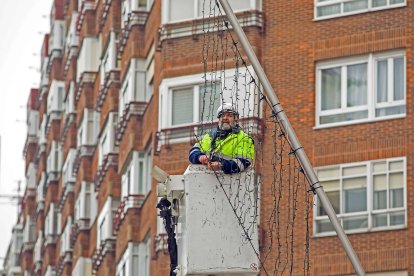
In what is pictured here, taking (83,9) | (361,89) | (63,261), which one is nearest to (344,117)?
(361,89)

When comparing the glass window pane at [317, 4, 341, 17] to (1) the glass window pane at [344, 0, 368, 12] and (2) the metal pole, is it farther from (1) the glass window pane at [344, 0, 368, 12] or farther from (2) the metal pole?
(2) the metal pole

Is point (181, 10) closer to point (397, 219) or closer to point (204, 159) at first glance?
point (397, 219)

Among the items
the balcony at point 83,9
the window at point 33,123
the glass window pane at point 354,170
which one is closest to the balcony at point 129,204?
the glass window pane at point 354,170

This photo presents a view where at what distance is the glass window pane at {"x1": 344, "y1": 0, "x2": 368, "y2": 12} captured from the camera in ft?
172

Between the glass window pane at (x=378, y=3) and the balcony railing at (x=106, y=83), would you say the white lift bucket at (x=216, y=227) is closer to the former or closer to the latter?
the glass window pane at (x=378, y=3)

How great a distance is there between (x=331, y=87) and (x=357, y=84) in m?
0.68

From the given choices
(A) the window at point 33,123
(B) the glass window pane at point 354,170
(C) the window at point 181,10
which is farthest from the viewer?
(A) the window at point 33,123

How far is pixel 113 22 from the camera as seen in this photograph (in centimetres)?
6644

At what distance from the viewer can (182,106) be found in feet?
179

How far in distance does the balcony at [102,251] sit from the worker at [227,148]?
33.1 metres

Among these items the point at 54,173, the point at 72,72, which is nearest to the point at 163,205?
the point at 72,72

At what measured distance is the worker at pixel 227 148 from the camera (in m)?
30.6

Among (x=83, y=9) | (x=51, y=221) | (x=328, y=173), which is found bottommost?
(x=328, y=173)

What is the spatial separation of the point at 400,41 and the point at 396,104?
1500 mm
